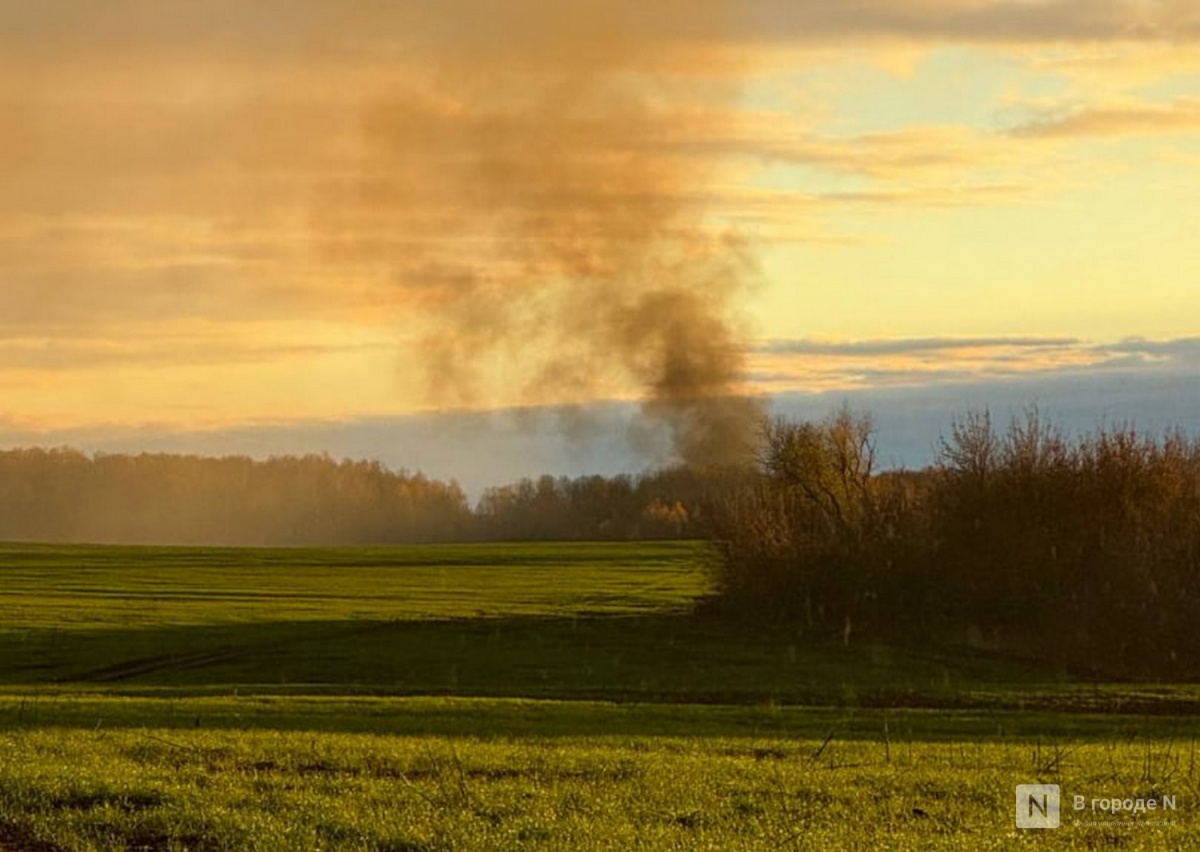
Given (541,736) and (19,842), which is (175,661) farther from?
(19,842)

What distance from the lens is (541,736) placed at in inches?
1463

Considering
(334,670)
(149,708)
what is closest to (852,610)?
(334,670)

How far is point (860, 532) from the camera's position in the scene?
331 feet

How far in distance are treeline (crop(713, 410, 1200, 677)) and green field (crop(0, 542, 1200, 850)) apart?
6.32m

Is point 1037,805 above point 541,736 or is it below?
above

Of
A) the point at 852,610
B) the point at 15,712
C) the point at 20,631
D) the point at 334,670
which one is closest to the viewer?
the point at 15,712

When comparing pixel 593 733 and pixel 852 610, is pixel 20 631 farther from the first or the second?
pixel 593 733

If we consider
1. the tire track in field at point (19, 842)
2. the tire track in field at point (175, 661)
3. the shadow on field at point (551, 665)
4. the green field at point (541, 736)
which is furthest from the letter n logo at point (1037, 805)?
the tire track in field at point (175, 661)

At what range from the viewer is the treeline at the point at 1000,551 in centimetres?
8669

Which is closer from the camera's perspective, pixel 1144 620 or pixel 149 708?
pixel 149 708

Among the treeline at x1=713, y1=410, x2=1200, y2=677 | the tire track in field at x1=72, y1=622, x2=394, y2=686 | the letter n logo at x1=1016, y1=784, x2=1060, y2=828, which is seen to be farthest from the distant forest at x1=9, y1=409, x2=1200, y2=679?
the letter n logo at x1=1016, y1=784, x2=1060, y2=828

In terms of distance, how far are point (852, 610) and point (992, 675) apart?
23.1 m

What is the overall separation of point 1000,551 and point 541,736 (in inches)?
2459

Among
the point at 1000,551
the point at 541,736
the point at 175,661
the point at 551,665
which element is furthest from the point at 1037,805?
the point at 1000,551
